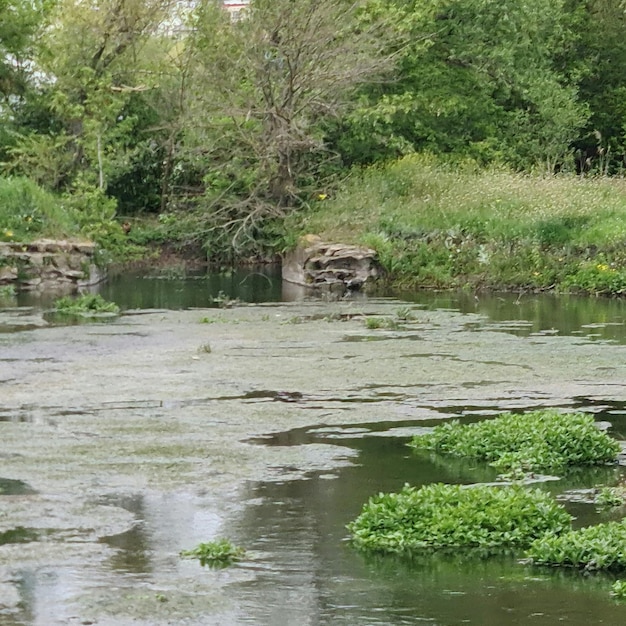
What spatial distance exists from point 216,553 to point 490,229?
22.5 m

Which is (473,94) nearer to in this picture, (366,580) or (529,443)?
(529,443)

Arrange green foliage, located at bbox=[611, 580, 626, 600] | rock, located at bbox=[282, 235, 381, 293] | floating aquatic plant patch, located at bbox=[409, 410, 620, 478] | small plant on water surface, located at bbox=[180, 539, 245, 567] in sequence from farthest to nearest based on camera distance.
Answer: rock, located at bbox=[282, 235, 381, 293], floating aquatic plant patch, located at bbox=[409, 410, 620, 478], small plant on water surface, located at bbox=[180, 539, 245, 567], green foliage, located at bbox=[611, 580, 626, 600]

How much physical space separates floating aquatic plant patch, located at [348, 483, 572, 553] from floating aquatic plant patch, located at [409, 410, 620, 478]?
5.19 ft

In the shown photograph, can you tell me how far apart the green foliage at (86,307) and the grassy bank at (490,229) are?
26.5ft

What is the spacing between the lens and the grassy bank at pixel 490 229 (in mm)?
28000

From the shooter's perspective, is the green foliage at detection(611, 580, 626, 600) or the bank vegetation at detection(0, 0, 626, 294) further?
the bank vegetation at detection(0, 0, 626, 294)

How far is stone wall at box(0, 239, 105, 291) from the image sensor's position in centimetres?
2859

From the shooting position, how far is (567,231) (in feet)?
94.8

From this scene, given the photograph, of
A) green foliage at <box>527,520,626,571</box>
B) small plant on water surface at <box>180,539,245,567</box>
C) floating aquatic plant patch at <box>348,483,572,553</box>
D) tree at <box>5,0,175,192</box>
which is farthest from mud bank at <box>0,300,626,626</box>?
tree at <box>5,0,175,192</box>

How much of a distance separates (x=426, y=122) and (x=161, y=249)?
8748mm

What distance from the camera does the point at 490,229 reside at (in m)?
29.2

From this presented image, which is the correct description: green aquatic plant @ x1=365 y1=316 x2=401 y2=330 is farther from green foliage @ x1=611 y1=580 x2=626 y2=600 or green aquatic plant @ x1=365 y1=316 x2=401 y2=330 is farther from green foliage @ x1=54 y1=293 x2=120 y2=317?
green foliage @ x1=611 y1=580 x2=626 y2=600

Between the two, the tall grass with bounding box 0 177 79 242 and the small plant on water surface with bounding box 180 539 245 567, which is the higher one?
the tall grass with bounding box 0 177 79 242

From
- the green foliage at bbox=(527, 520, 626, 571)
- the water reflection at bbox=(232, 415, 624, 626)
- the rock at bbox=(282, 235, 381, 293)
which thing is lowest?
the water reflection at bbox=(232, 415, 624, 626)
